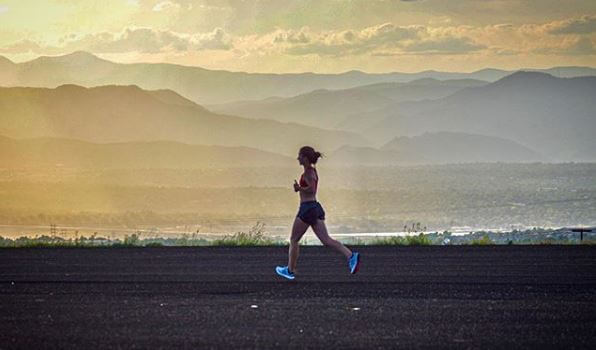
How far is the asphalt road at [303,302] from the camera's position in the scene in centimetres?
1277

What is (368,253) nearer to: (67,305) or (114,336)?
(67,305)

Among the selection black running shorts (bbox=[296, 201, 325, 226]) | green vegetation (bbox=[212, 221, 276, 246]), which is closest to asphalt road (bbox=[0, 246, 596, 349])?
black running shorts (bbox=[296, 201, 325, 226])

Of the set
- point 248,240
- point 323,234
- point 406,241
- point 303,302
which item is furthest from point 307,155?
point 248,240

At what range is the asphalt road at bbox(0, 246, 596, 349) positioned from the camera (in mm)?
12773

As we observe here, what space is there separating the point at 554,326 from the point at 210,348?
142 inches

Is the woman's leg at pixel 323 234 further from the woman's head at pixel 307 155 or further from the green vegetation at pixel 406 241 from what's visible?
the green vegetation at pixel 406 241

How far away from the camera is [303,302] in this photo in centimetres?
1585

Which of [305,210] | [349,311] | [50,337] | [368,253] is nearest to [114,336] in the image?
[50,337]

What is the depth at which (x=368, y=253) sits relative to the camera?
24.9m

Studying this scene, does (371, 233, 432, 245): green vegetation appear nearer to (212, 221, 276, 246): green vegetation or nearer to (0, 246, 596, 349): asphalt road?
(212, 221, 276, 246): green vegetation

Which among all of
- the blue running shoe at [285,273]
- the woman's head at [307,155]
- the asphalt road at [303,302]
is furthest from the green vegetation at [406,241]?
the woman's head at [307,155]

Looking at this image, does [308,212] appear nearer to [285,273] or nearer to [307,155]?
[307,155]

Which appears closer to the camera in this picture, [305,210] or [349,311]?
[349,311]

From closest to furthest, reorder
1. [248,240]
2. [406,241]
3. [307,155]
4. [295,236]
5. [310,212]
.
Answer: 1. [307,155]
2. [310,212]
3. [295,236]
4. [406,241]
5. [248,240]
